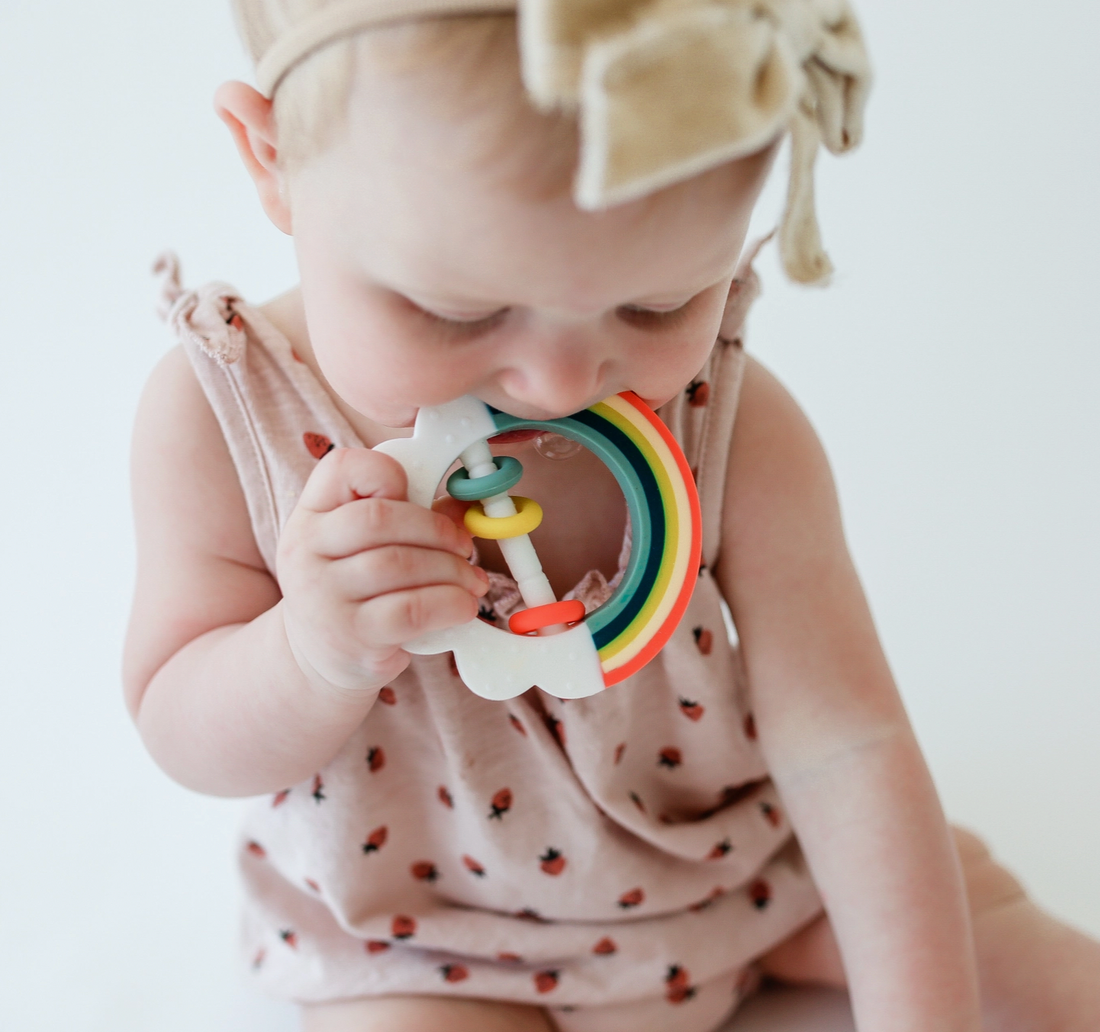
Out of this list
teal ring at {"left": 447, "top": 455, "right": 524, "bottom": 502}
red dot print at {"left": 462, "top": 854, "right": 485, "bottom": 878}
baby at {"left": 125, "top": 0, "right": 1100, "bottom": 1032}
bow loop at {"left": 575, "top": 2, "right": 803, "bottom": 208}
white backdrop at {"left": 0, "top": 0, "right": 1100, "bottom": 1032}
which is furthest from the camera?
white backdrop at {"left": 0, "top": 0, "right": 1100, "bottom": 1032}

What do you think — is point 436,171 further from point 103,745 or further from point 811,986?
point 103,745

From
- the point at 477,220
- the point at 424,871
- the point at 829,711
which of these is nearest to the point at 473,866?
the point at 424,871

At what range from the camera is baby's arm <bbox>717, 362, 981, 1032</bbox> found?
71 centimetres

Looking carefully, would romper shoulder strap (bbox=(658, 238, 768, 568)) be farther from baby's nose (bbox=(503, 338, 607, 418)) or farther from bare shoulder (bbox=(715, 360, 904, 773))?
baby's nose (bbox=(503, 338, 607, 418))

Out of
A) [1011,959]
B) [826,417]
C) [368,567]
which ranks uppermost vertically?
[826,417]

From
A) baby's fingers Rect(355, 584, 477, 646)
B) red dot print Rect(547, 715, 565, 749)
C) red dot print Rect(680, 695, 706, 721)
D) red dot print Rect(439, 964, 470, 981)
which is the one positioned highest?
baby's fingers Rect(355, 584, 477, 646)

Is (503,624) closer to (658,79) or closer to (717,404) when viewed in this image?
(717,404)

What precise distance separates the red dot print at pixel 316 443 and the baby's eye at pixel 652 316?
0.26 metres

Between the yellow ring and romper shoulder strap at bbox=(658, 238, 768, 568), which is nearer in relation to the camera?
the yellow ring

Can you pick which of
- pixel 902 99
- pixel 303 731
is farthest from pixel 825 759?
pixel 902 99

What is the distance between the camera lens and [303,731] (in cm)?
65

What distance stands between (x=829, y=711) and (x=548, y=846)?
20cm

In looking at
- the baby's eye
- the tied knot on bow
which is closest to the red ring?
the baby's eye

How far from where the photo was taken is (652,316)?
51 cm
